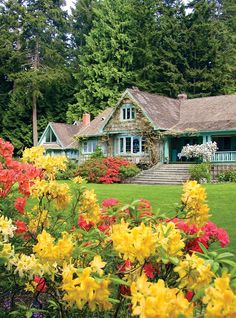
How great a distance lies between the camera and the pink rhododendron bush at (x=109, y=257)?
1.72 m

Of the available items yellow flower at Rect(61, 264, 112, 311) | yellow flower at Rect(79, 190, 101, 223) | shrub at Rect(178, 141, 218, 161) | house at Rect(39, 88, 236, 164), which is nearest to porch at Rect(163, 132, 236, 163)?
house at Rect(39, 88, 236, 164)

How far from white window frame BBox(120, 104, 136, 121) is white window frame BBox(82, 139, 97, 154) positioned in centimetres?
415

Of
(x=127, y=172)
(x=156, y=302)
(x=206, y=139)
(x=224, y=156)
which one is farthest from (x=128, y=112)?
(x=156, y=302)

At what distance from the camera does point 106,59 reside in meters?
47.2

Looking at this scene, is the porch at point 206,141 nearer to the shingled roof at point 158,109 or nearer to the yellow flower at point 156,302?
the shingled roof at point 158,109

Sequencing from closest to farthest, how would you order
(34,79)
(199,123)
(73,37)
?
(199,123) → (34,79) → (73,37)

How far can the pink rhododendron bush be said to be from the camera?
5.65ft

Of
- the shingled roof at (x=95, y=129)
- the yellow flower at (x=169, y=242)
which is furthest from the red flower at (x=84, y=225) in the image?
the shingled roof at (x=95, y=129)

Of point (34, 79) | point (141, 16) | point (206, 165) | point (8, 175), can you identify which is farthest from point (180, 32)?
point (8, 175)

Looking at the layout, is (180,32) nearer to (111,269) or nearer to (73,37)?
(73,37)

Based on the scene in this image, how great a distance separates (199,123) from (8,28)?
2746 cm

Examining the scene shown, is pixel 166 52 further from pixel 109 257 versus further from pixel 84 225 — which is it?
pixel 109 257

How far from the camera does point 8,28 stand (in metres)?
47.1

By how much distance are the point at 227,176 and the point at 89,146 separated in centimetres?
1461
